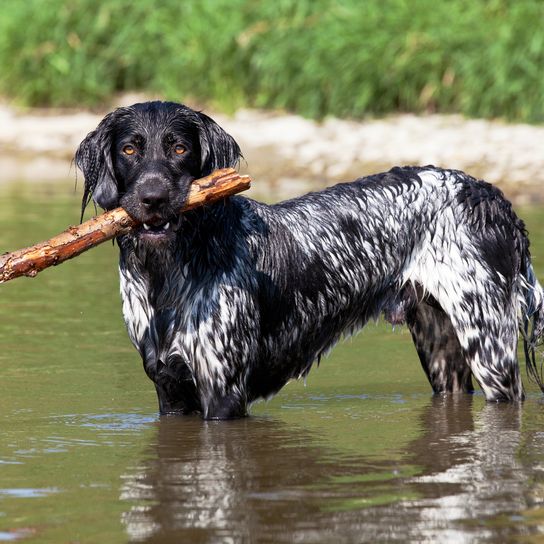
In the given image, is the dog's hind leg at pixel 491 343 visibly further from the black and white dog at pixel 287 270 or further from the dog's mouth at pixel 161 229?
the dog's mouth at pixel 161 229

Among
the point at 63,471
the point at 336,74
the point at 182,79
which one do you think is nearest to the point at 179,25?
the point at 182,79

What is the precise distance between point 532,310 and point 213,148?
218 cm

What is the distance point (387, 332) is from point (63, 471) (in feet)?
13.2

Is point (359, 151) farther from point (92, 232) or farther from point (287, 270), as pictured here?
point (92, 232)

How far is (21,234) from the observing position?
43.9 feet

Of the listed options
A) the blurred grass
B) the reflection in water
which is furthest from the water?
the blurred grass

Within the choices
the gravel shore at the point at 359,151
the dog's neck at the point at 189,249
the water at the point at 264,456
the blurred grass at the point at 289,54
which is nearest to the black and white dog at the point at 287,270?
the dog's neck at the point at 189,249

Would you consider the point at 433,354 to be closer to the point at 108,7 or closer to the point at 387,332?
the point at 387,332

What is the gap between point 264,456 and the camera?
6.71 meters

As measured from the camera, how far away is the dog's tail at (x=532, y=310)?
793 centimetres

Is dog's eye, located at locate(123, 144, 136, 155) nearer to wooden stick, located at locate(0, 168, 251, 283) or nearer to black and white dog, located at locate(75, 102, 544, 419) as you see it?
black and white dog, located at locate(75, 102, 544, 419)

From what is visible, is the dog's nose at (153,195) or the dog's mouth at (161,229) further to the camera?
the dog's mouth at (161,229)

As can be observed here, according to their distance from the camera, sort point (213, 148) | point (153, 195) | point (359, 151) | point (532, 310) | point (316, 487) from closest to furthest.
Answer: point (316, 487), point (153, 195), point (213, 148), point (532, 310), point (359, 151)

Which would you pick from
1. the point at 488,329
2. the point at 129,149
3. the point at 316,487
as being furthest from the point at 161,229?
the point at 488,329
